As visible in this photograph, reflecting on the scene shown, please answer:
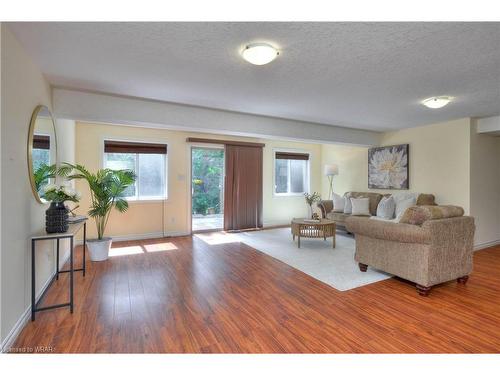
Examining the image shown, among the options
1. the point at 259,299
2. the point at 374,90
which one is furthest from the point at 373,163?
the point at 259,299

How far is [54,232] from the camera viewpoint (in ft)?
7.78

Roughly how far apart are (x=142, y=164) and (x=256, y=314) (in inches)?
167

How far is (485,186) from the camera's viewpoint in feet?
15.4

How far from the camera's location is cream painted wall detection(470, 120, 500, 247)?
448cm

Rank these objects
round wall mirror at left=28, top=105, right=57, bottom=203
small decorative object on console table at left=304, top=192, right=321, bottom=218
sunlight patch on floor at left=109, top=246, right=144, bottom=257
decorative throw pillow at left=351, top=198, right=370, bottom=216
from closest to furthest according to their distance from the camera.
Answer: round wall mirror at left=28, top=105, right=57, bottom=203 < sunlight patch on floor at left=109, top=246, right=144, bottom=257 < decorative throw pillow at left=351, top=198, right=370, bottom=216 < small decorative object on console table at left=304, top=192, right=321, bottom=218

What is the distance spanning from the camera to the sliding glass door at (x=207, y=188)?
6.05 metres

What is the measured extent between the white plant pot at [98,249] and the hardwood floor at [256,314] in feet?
0.94

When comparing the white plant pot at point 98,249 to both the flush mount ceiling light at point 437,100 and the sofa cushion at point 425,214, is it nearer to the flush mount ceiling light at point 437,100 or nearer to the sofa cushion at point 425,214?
the sofa cushion at point 425,214

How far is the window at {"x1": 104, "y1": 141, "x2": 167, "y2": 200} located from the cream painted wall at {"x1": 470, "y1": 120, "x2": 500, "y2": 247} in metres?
5.94

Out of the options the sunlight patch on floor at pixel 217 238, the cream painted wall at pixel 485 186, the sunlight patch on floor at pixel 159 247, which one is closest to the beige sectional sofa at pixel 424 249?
the cream painted wall at pixel 485 186

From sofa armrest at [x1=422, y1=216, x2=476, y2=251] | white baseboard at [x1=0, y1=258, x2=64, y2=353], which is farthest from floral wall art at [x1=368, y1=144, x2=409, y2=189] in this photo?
white baseboard at [x1=0, y1=258, x2=64, y2=353]

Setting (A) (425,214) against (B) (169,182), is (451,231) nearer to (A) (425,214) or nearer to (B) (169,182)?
→ (A) (425,214)

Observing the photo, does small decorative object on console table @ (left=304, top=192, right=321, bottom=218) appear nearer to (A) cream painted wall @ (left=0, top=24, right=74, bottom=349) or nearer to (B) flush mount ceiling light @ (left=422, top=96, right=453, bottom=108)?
(B) flush mount ceiling light @ (left=422, top=96, right=453, bottom=108)

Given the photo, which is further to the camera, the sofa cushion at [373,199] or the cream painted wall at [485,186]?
the sofa cushion at [373,199]
